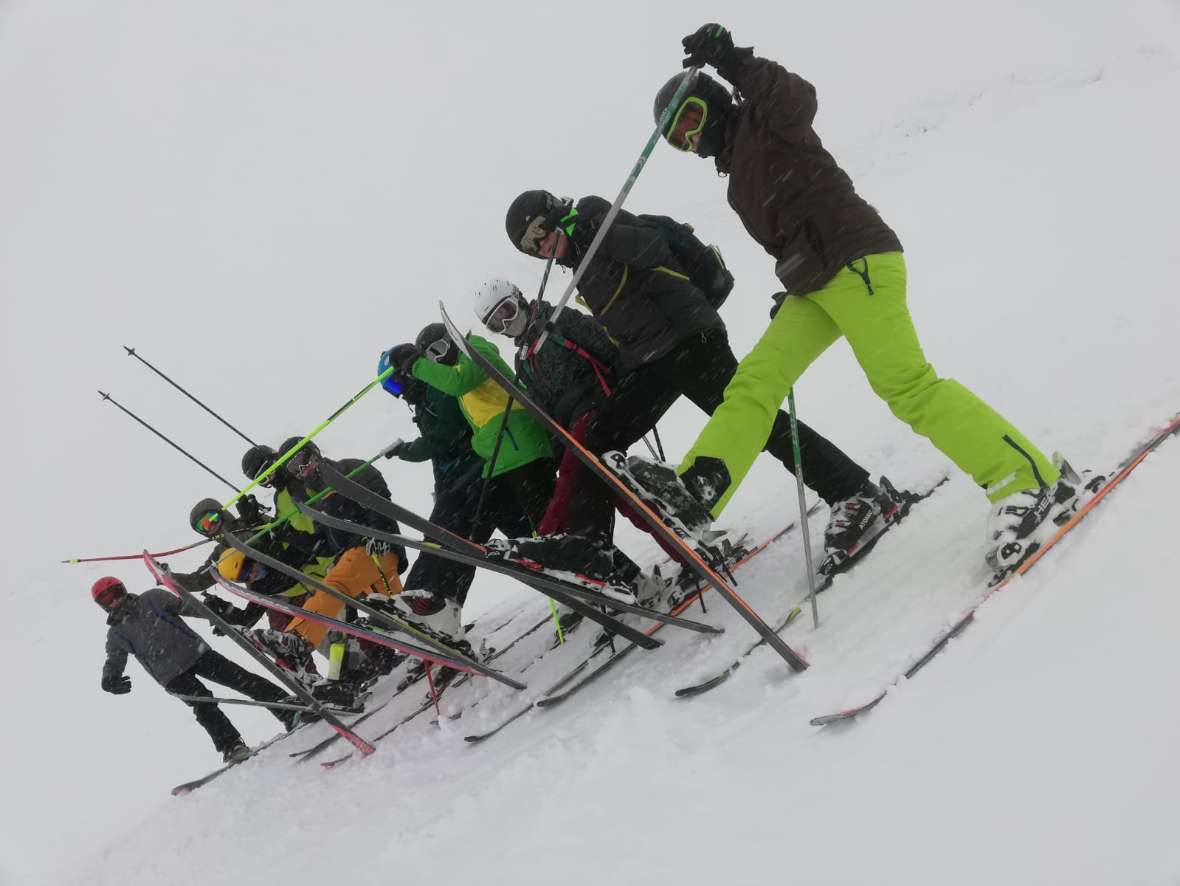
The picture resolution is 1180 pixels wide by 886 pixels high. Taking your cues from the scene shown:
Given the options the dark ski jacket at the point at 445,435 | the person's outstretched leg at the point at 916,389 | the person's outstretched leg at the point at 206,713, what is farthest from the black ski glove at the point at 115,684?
the person's outstretched leg at the point at 916,389

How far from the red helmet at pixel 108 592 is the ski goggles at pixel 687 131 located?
16.0 feet

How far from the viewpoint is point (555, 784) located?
3.13m

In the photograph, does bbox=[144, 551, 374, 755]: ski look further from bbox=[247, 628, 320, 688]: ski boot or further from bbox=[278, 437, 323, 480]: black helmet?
bbox=[278, 437, 323, 480]: black helmet

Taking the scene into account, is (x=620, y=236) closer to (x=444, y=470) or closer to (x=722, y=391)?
(x=722, y=391)

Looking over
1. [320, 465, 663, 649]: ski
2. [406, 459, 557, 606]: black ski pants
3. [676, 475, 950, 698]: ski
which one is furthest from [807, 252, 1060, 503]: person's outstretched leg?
[406, 459, 557, 606]: black ski pants

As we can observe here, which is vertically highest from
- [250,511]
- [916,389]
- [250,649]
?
[250,511]

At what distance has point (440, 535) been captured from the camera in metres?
3.70

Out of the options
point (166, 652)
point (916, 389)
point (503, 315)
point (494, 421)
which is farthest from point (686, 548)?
point (166, 652)

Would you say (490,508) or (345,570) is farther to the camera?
(345,570)

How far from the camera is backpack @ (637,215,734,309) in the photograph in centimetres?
415

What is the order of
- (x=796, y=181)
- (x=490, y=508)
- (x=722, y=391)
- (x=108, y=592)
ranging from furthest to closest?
→ (x=108, y=592) → (x=490, y=508) → (x=722, y=391) → (x=796, y=181)

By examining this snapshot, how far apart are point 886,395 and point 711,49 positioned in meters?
1.34

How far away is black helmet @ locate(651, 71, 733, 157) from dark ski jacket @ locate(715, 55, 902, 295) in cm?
6

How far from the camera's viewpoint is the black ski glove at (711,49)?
3076 mm
